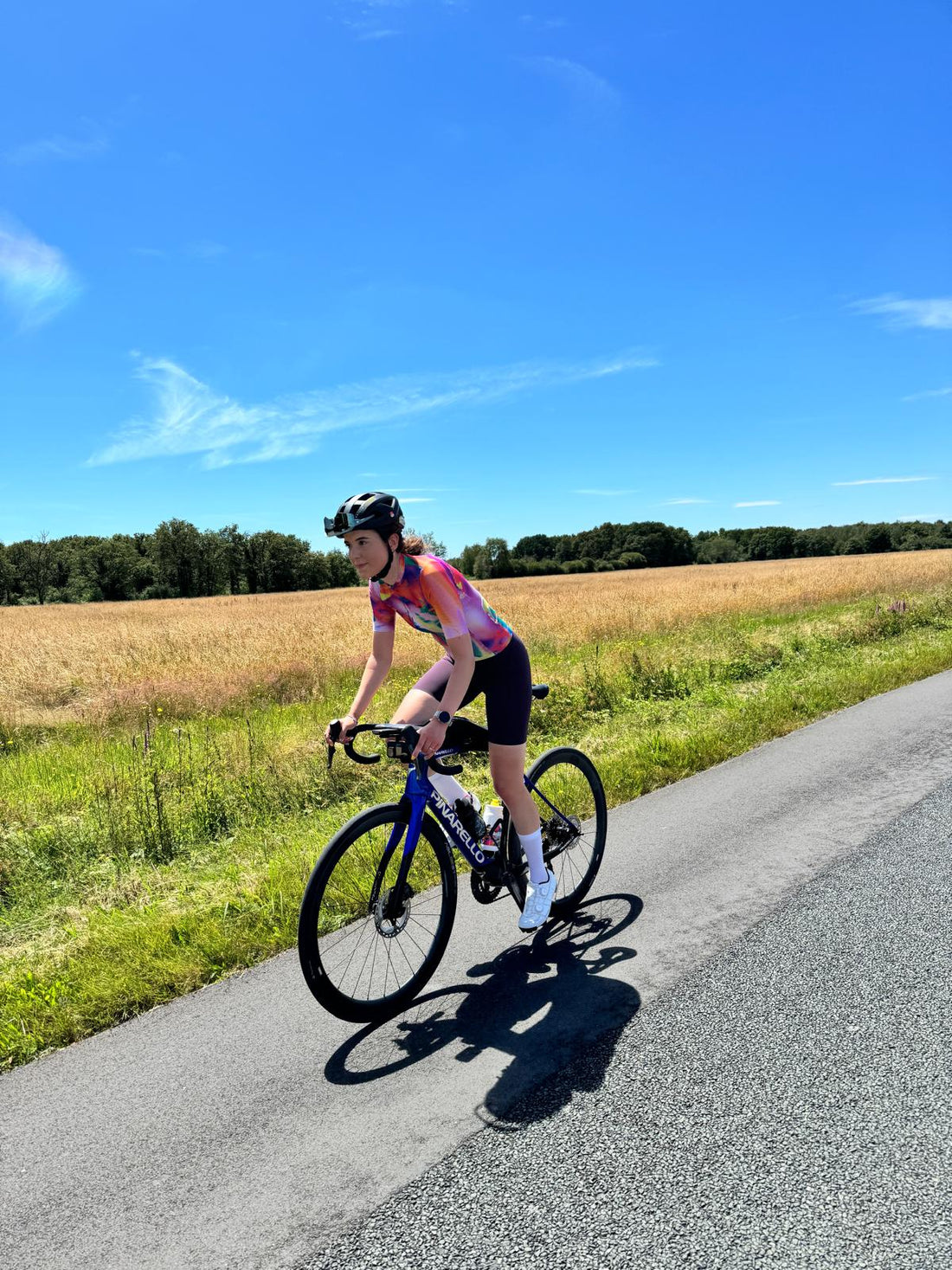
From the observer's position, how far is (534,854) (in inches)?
148

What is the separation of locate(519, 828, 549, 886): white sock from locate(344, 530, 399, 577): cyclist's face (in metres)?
1.57

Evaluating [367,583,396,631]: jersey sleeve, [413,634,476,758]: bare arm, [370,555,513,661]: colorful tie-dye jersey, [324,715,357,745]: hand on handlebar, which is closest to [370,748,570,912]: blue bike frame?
[413,634,476,758]: bare arm

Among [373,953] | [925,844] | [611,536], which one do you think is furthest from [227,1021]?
[611,536]

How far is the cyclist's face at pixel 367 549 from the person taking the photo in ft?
10.4

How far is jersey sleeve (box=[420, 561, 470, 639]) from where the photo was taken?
10.3 feet

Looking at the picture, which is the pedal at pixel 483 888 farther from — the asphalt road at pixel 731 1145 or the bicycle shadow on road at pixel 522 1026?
the asphalt road at pixel 731 1145

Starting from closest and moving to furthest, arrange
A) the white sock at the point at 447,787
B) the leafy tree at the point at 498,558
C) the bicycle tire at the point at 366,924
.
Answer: the bicycle tire at the point at 366,924
the white sock at the point at 447,787
the leafy tree at the point at 498,558

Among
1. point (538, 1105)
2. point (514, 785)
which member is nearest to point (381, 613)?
point (514, 785)

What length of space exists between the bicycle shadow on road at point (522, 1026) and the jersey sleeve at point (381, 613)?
1.71 meters

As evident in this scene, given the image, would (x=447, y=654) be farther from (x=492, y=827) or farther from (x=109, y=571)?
(x=109, y=571)

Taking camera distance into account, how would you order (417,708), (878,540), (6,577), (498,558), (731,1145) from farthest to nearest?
(878,540)
(498,558)
(6,577)
(417,708)
(731,1145)

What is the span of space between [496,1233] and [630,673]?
9464 millimetres

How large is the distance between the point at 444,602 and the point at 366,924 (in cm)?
177

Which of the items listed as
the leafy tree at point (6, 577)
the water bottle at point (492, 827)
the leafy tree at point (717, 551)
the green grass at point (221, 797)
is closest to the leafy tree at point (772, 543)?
the leafy tree at point (717, 551)
